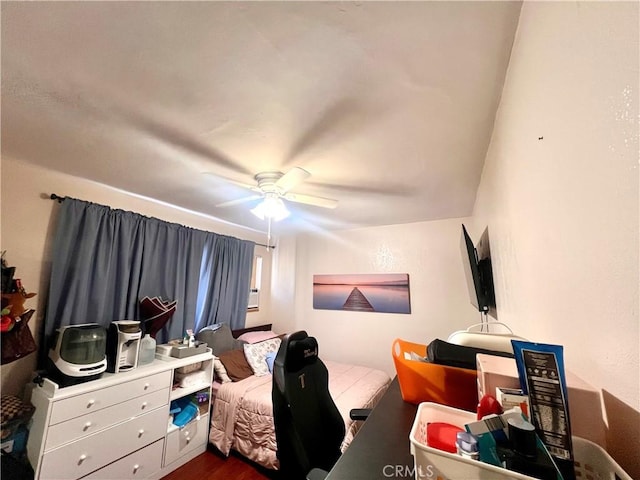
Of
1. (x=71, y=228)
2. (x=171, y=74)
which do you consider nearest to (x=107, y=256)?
(x=71, y=228)

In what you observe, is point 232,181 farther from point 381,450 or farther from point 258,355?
point 258,355

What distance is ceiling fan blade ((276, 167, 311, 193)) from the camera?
5.35 ft

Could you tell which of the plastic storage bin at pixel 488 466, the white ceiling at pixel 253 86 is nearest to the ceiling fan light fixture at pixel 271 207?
the white ceiling at pixel 253 86

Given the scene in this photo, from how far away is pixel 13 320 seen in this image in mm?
1656

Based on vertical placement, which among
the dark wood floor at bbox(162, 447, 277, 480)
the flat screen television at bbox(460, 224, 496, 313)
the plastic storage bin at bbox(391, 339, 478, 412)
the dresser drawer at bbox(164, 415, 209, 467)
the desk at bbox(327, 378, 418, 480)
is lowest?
the dark wood floor at bbox(162, 447, 277, 480)

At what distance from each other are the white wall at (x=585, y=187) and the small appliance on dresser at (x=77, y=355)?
8.57 ft

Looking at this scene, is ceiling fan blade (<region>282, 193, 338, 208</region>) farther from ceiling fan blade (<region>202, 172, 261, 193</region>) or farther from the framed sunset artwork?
the framed sunset artwork

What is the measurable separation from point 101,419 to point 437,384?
226cm

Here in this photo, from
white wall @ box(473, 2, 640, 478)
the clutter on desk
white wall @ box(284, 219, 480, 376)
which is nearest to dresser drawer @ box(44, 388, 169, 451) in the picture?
white wall @ box(284, 219, 480, 376)

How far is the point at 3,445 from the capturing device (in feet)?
5.07

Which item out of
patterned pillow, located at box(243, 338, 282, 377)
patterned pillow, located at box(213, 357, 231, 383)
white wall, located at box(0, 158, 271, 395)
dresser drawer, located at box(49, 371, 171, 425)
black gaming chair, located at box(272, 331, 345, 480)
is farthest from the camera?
patterned pillow, located at box(243, 338, 282, 377)

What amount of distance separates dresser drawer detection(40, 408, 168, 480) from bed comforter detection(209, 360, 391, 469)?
510 millimetres

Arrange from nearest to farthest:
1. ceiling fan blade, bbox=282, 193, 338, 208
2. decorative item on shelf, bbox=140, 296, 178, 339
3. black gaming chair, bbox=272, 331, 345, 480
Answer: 1. black gaming chair, bbox=272, 331, 345, 480
2. ceiling fan blade, bbox=282, 193, 338, 208
3. decorative item on shelf, bbox=140, 296, 178, 339

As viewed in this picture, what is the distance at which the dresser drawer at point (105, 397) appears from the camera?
165cm
